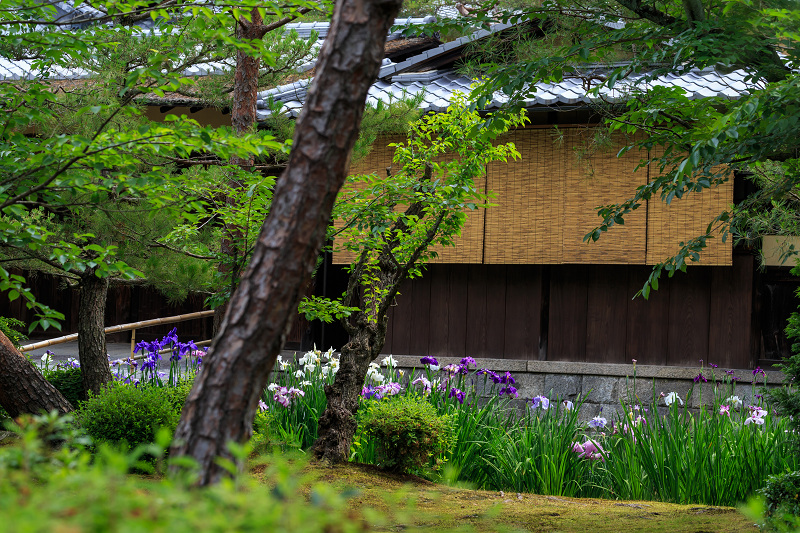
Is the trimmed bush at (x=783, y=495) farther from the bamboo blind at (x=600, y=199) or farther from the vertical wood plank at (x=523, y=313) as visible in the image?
the vertical wood plank at (x=523, y=313)

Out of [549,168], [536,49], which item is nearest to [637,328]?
[549,168]

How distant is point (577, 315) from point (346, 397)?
402 centimetres

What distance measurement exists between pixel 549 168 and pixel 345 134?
665 centimetres

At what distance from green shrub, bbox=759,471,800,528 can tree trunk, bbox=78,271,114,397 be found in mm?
5257

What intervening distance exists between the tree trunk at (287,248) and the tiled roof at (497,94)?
5.00 metres

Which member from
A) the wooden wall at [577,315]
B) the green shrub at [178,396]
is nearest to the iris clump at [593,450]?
the green shrub at [178,396]

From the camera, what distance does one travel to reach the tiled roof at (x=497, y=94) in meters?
7.47

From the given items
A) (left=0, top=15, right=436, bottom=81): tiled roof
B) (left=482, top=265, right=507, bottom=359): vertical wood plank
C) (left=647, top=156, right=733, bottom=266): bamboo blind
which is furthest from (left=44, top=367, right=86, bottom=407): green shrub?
(left=647, top=156, right=733, bottom=266): bamboo blind

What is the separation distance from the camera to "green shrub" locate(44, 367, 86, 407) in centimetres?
638

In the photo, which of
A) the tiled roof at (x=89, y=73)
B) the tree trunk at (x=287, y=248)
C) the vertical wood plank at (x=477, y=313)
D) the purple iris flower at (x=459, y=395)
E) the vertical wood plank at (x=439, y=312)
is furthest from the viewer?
the vertical wood plank at (x=439, y=312)

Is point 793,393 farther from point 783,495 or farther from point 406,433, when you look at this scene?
point 406,433

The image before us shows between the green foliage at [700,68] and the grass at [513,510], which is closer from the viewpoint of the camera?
the green foliage at [700,68]

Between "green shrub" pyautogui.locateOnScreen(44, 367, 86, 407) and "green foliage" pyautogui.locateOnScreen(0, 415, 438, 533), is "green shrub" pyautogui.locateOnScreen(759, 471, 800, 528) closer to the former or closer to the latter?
"green foliage" pyautogui.locateOnScreen(0, 415, 438, 533)

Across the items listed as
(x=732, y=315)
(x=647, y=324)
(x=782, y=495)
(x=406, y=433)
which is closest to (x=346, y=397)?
(x=406, y=433)
